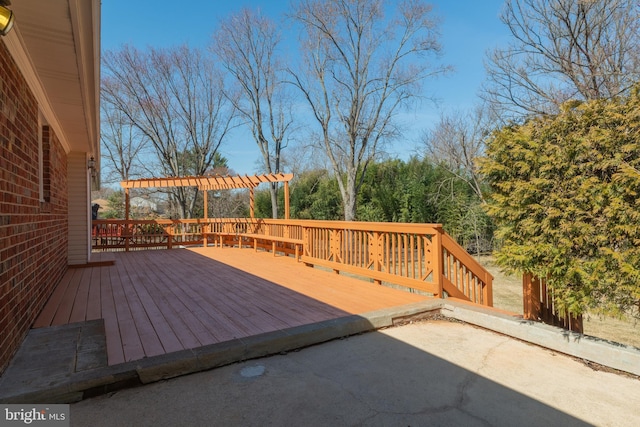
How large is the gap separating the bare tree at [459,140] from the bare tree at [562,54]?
12.4 ft

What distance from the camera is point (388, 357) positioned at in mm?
2674

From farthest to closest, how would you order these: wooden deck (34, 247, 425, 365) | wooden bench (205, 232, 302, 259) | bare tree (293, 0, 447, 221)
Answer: bare tree (293, 0, 447, 221), wooden bench (205, 232, 302, 259), wooden deck (34, 247, 425, 365)

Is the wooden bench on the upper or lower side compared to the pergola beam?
lower

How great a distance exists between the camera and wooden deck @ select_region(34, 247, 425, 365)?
2928mm

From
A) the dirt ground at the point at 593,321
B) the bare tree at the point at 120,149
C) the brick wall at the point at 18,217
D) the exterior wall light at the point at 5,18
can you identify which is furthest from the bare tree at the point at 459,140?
the bare tree at the point at 120,149

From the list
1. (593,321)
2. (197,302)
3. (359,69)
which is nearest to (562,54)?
(593,321)

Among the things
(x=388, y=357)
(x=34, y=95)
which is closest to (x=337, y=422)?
(x=388, y=357)

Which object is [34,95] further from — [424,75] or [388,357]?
[424,75]

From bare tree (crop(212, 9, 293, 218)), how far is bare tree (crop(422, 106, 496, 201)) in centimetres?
681

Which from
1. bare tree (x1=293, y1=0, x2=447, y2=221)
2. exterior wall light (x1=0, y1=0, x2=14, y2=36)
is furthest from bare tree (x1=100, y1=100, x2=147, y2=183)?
exterior wall light (x1=0, y1=0, x2=14, y2=36)

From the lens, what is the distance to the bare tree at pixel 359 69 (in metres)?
12.4

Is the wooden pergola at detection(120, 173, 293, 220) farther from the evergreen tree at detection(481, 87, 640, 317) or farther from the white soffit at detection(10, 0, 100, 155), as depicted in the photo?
the evergreen tree at detection(481, 87, 640, 317)

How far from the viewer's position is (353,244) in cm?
543

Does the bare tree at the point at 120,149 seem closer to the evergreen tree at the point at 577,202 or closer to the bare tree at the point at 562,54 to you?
the bare tree at the point at 562,54
